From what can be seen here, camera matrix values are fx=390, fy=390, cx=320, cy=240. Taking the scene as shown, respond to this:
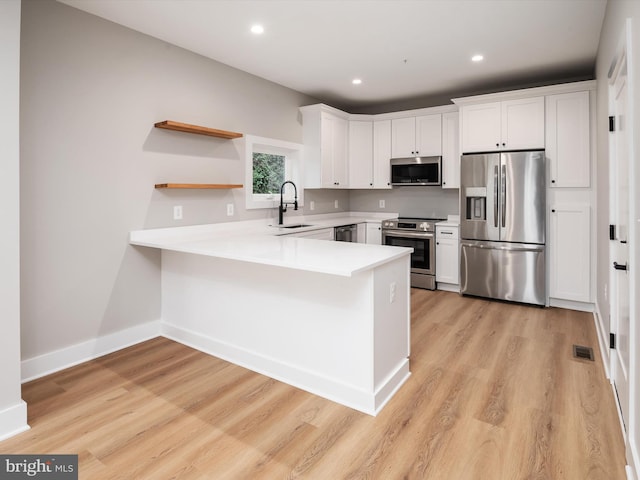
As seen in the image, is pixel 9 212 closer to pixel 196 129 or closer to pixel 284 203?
pixel 196 129

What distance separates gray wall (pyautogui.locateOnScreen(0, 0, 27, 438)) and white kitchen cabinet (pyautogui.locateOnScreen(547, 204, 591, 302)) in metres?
4.57

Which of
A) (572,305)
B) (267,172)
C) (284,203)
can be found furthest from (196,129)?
(572,305)

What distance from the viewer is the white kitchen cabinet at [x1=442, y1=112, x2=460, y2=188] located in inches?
195

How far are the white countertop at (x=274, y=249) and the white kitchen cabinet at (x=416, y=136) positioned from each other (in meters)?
2.11

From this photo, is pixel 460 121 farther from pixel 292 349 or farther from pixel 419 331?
pixel 292 349

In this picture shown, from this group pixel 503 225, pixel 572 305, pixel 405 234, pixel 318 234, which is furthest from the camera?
pixel 405 234

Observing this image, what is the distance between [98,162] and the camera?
9.57 ft

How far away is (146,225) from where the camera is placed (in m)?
3.25

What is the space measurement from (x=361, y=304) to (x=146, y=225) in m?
2.03

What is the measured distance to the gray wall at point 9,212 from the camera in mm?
1928

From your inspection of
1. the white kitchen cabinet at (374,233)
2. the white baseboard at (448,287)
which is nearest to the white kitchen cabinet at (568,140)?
the white baseboard at (448,287)

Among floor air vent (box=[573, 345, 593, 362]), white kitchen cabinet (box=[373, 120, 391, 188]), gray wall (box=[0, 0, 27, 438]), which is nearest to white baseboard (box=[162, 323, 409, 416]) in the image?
gray wall (box=[0, 0, 27, 438])

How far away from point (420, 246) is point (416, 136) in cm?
148

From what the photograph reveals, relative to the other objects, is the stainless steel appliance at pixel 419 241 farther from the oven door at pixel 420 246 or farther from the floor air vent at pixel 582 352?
the floor air vent at pixel 582 352
